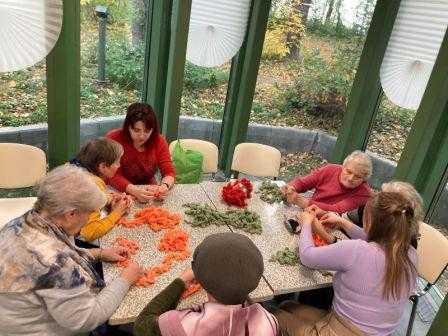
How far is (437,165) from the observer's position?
341 cm

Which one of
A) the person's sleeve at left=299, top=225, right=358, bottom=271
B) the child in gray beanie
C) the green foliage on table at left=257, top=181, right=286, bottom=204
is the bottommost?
the green foliage on table at left=257, top=181, right=286, bottom=204

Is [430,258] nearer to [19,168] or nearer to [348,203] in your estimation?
[348,203]

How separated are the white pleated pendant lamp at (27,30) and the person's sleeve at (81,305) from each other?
2182 millimetres

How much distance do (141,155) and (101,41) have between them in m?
1.35

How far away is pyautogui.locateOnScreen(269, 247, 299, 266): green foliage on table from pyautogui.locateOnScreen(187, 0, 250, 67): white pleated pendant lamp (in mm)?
2543

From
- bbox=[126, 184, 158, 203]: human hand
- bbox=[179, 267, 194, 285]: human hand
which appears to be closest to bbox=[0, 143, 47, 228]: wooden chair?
bbox=[126, 184, 158, 203]: human hand

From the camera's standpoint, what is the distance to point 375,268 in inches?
69.6

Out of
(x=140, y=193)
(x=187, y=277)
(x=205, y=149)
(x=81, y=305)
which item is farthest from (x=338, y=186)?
(x=81, y=305)

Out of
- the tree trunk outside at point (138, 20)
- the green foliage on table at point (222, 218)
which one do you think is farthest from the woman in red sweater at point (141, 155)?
the tree trunk outside at point (138, 20)

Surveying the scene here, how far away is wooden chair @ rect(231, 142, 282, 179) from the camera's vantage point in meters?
3.69

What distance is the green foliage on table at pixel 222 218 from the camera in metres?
2.38

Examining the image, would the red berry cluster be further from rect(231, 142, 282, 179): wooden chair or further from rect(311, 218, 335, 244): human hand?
rect(231, 142, 282, 179): wooden chair

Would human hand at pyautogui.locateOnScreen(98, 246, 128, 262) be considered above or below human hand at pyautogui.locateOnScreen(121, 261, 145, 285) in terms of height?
below

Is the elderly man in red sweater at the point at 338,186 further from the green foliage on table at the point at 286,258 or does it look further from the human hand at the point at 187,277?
the human hand at the point at 187,277
